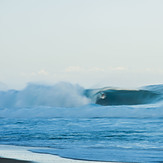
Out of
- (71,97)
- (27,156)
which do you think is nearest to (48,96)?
(71,97)

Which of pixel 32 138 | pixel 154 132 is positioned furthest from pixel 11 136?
pixel 154 132

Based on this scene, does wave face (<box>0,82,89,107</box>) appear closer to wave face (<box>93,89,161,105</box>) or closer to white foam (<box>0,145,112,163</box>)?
wave face (<box>93,89,161,105</box>)

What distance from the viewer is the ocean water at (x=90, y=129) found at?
503cm

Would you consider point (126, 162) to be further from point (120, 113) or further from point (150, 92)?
point (150, 92)

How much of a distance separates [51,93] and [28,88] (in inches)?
45.8

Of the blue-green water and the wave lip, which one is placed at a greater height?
the wave lip

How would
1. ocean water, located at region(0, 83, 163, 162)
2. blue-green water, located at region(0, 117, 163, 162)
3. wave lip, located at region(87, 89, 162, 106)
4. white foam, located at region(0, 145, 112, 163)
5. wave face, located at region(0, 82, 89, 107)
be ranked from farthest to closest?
wave face, located at region(0, 82, 89, 107) → wave lip, located at region(87, 89, 162, 106) → ocean water, located at region(0, 83, 163, 162) → blue-green water, located at region(0, 117, 163, 162) → white foam, located at region(0, 145, 112, 163)

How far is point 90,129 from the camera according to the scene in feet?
26.1

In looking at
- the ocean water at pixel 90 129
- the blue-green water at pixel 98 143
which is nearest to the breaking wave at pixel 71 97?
the ocean water at pixel 90 129

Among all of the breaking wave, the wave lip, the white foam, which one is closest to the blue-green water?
the white foam

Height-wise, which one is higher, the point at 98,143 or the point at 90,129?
the point at 90,129

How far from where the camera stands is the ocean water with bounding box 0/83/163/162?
5032 mm

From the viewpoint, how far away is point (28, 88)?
1767 centimetres

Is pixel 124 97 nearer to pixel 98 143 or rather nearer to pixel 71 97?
pixel 71 97
